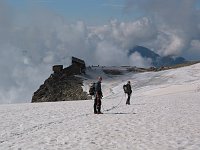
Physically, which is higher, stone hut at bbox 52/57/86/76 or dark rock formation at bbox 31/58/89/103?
stone hut at bbox 52/57/86/76

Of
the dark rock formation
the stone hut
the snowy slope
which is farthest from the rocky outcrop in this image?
the snowy slope

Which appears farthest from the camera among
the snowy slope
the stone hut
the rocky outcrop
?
Result: the stone hut

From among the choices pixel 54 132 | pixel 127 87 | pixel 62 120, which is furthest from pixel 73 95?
pixel 54 132

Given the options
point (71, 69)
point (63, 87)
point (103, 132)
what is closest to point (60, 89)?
point (63, 87)

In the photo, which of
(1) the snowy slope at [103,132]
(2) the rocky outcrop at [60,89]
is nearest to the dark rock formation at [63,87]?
(2) the rocky outcrop at [60,89]

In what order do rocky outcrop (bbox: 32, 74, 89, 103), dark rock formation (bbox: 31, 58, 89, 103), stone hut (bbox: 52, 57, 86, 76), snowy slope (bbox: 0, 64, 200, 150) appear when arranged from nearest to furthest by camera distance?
snowy slope (bbox: 0, 64, 200, 150), rocky outcrop (bbox: 32, 74, 89, 103), dark rock formation (bbox: 31, 58, 89, 103), stone hut (bbox: 52, 57, 86, 76)

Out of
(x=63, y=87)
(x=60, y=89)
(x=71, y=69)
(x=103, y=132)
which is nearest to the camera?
(x=103, y=132)

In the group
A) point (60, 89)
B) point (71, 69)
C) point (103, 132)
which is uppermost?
point (71, 69)

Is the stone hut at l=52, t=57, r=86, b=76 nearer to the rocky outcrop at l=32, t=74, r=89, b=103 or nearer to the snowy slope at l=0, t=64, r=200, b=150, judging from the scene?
the rocky outcrop at l=32, t=74, r=89, b=103

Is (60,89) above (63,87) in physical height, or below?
below

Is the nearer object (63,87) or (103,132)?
(103,132)

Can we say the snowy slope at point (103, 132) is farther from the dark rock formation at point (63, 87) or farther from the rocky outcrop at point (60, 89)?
the rocky outcrop at point (60, 89)

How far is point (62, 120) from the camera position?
2719 centimetres

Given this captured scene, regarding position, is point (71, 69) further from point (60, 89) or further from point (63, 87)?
point (60, 89)
